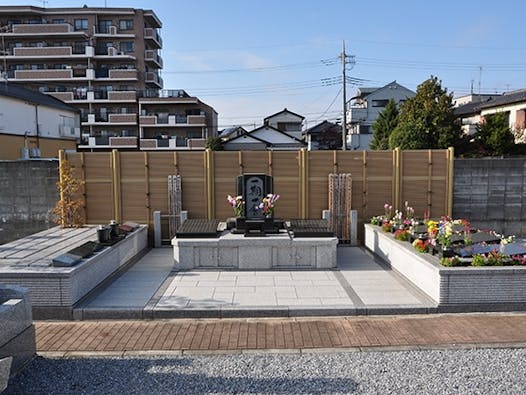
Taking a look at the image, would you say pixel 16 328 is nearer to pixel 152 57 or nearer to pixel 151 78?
pixel 151 78

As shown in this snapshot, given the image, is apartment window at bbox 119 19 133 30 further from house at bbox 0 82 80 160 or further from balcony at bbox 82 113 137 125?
house at bbox 0 82 80 160

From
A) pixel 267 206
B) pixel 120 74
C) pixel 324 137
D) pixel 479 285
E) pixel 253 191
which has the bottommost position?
pixel 479 285

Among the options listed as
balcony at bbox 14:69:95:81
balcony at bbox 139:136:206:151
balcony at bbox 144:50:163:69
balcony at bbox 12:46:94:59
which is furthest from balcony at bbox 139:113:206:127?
balcony at bbox 12:46:94:59

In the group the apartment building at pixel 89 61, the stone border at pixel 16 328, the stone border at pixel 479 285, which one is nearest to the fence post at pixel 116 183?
the stone border at pixel 16 328

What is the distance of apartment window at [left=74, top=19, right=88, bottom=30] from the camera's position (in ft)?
Answer: 132

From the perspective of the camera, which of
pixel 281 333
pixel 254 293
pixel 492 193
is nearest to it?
pixel 281 333

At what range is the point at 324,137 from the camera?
Result: 46.5 meters

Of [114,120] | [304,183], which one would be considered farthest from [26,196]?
[114,120]

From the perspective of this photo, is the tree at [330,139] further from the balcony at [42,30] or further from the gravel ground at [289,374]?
the gravel ground at [289,374]

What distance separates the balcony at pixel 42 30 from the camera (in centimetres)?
3856

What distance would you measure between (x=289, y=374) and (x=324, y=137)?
4320cm

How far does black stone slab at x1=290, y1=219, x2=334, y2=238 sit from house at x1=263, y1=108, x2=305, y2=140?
3553cm

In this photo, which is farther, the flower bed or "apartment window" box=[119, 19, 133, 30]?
"apartment window" box=[119, 19, 133, 30]

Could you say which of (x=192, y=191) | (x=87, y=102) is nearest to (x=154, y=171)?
(x=192, y=191)
